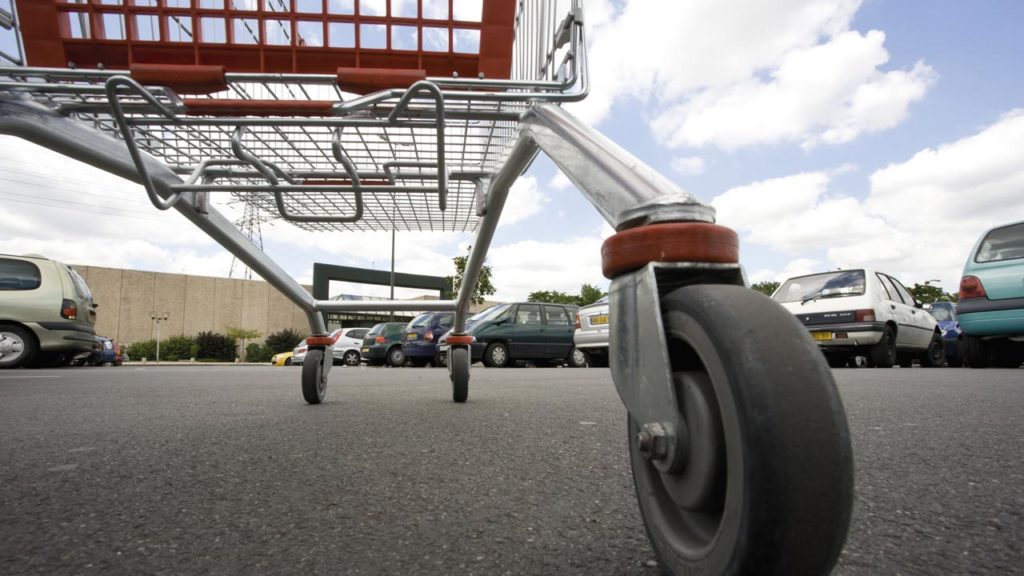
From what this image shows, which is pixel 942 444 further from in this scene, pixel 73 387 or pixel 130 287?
pixel 130 287

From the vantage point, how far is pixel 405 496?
137 cm

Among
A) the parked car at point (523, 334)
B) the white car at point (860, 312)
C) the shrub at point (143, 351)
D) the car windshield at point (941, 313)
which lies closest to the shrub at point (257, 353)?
the shrub at point (143, 351)

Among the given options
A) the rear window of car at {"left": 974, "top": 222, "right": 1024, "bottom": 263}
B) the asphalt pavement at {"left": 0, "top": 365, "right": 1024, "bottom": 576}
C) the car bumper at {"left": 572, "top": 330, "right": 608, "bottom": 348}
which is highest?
the rear window of car at {"left": 974, "top": 222, "right": 1024, "bottom": 263}

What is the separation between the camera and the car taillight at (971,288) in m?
6.67

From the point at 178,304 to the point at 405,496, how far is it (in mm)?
35266

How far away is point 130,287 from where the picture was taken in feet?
99.0

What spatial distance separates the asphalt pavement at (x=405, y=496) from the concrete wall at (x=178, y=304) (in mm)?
30416

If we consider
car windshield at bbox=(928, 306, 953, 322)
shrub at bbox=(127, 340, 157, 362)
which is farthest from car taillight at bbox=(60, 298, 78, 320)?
shrub at bbox=(127, 340, 157, 362)

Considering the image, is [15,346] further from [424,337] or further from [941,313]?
[941,313]

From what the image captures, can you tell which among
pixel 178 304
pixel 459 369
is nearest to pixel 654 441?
pixel 459 369

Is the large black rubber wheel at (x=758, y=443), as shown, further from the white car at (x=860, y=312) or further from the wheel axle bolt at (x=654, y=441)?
the white car at (x=860, y=312)

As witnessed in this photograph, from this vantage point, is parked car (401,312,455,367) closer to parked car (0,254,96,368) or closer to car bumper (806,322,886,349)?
parked car (0,254,96,368)

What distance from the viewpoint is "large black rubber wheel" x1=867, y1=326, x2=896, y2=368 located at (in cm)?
852

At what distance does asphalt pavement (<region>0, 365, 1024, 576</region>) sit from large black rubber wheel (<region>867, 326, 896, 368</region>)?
652cm
